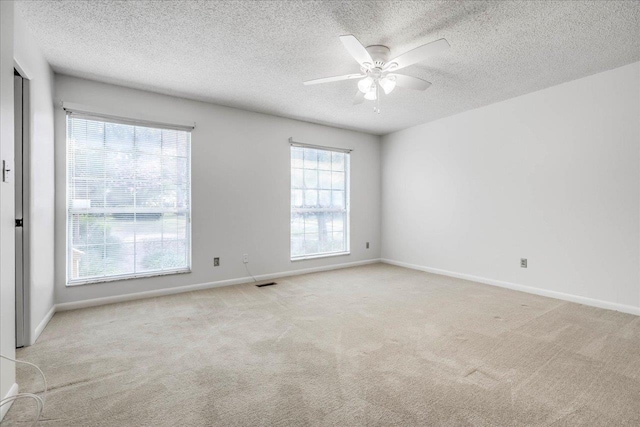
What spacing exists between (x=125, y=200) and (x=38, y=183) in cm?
92

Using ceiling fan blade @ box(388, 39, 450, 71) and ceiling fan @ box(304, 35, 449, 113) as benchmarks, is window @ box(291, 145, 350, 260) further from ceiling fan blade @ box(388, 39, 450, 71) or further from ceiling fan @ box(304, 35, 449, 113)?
ceiling fan blade @ box(388, 39, 450, 71)

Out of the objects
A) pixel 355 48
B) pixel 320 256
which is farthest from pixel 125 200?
pixel 355 48

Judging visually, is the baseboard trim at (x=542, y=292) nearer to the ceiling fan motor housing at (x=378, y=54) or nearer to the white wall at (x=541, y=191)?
the white wall at (x=541, y=191)

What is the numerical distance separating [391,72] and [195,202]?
9.05ft

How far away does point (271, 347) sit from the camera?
2.32 m

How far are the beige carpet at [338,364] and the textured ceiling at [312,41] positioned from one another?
2412mm

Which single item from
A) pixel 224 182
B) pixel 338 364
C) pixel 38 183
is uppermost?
pixel 224 182

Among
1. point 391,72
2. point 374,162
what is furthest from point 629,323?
point 374,162

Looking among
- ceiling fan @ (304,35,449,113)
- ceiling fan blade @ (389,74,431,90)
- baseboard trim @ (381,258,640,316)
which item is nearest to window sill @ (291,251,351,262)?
baseboard trim @ (381,258,640,316)

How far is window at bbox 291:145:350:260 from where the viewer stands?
4938 millimetres

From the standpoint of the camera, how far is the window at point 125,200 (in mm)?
3279

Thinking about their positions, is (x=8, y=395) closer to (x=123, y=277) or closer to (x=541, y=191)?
(x=123, y=277)

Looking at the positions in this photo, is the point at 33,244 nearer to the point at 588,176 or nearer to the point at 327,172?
the point at 327,172

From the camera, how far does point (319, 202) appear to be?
5.21m
